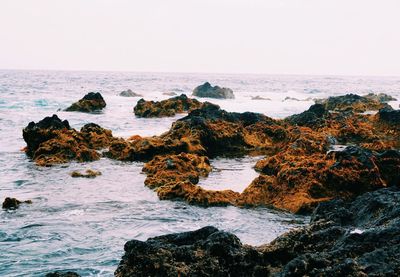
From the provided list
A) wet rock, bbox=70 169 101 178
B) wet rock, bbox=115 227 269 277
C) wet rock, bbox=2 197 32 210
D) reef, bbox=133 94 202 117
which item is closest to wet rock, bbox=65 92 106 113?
reef, bbox=133 94 202 117

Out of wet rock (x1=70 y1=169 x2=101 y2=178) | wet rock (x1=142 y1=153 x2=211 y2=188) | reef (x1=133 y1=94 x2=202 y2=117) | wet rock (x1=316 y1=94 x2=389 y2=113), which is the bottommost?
wet rock (x1=70 y1=169 x2=101 y2=178)

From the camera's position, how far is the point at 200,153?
56.4ft

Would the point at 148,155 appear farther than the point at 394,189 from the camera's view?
Yes

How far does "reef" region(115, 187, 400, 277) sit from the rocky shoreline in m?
0.01

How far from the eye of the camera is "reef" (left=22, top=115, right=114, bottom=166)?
16.4 metres

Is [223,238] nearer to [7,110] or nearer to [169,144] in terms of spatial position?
[169,144]

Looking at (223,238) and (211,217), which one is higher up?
(223,238)

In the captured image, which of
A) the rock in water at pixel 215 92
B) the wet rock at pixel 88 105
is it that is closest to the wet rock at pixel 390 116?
the wet rock at pixel 88 105

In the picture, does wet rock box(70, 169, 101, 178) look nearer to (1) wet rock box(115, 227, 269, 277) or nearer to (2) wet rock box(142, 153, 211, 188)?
(2) wet rock box(142, 153, 211, 188)

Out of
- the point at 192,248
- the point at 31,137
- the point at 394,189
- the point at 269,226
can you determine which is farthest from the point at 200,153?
the point at 192,248

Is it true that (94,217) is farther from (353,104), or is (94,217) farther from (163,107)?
(353,104)

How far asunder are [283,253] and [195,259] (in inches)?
44.6

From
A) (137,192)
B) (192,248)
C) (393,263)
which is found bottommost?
(137,192)

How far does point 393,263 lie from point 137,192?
8.40m
